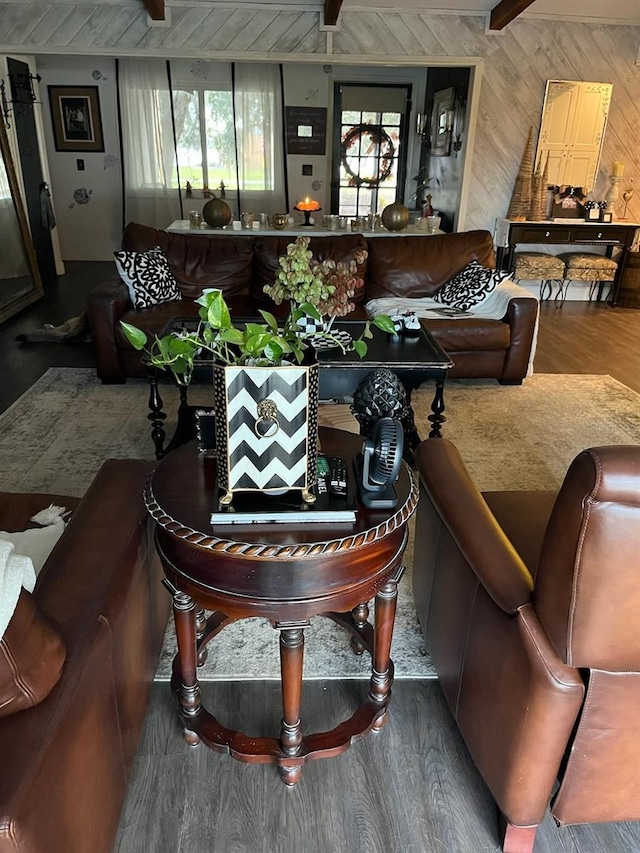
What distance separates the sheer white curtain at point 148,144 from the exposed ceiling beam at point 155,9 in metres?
2.18

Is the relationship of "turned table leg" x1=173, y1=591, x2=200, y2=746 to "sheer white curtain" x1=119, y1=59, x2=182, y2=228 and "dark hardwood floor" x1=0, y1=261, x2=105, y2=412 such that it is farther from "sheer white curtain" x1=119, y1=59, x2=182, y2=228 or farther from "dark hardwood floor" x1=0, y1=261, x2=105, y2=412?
"sheer white curtain" x1=119, y1=59, x2=182, y2=228

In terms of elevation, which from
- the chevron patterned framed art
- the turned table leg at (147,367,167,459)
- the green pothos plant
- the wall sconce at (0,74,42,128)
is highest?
the wall sconce at (0,74,42,128)

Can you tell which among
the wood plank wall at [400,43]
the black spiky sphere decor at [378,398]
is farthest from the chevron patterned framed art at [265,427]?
the wood plank wall at [400,43]

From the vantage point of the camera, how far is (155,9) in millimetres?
5164

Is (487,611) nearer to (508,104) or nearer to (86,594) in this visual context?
(86,594)

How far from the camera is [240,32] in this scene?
18.1ft

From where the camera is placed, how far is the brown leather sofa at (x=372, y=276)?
383 centimetres

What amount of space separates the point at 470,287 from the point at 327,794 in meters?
3.39

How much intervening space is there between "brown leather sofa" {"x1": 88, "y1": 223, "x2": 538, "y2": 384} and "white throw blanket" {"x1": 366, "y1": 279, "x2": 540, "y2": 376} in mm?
79

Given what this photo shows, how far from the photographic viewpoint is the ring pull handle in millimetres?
1145

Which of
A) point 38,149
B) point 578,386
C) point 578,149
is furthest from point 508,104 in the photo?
point 38,149

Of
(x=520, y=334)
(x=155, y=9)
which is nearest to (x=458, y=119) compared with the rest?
(x=155, y=9)

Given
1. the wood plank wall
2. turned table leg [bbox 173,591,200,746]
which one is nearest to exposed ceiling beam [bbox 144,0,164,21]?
the wood plank wall

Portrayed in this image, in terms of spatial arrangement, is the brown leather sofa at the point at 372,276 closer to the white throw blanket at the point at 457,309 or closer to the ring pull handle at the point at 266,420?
the white throw blanket at the point at 457,309
